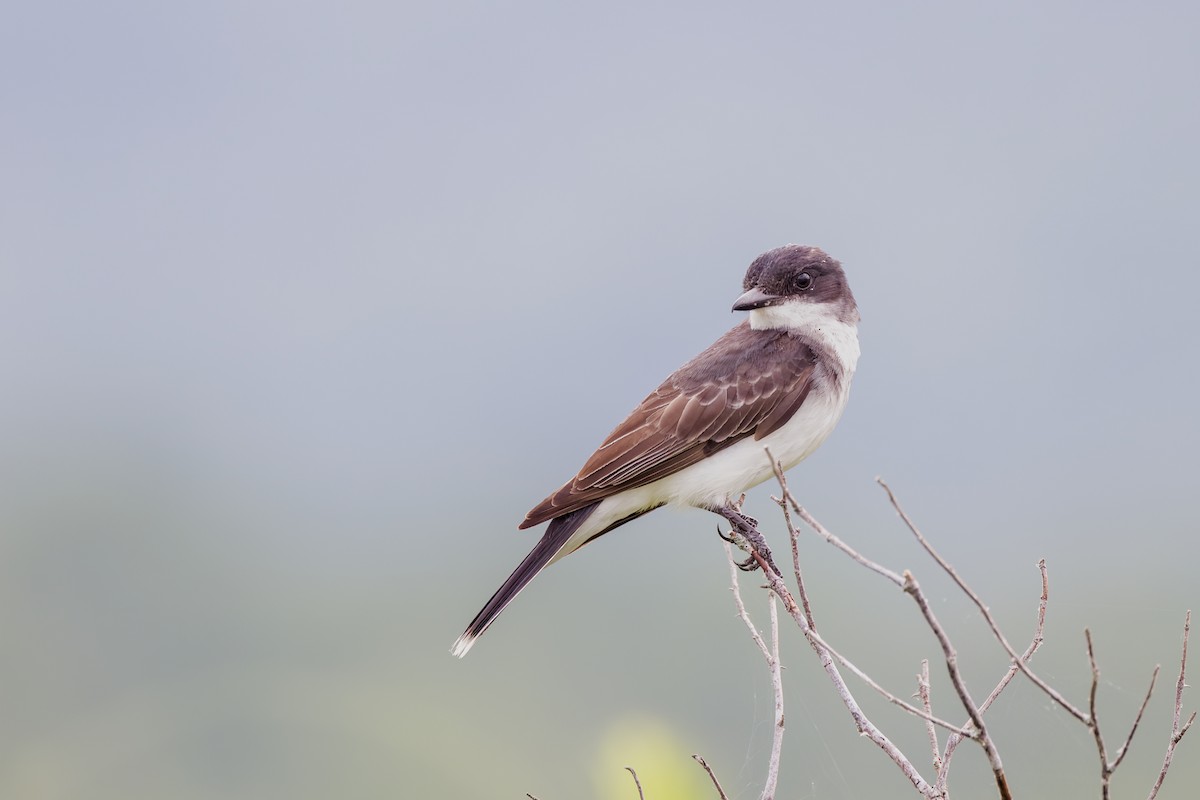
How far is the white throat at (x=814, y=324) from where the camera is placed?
681 cm

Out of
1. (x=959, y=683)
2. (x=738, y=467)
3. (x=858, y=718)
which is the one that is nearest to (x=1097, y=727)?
(x=959, y=683)

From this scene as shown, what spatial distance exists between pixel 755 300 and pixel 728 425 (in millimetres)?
674

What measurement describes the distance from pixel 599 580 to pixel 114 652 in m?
37.5

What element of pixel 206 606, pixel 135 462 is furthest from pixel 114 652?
pixel 135 462

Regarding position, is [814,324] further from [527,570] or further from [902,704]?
[902,704]

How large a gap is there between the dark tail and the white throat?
1.38 meters

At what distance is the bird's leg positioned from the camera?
19.7ft

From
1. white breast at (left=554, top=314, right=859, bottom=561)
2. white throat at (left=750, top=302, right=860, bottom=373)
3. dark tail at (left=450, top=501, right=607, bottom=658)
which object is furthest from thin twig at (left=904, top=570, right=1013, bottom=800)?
white throat at (left=750, top=302, right=860, bottom=373)

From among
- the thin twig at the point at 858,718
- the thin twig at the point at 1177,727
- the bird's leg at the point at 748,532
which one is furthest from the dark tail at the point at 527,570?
the thin twig at the point at 1177,727

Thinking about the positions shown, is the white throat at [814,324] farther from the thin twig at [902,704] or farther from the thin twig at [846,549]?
the thin twig at [846,549]

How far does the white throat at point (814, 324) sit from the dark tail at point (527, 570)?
1377 millimetres

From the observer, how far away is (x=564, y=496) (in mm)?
6312

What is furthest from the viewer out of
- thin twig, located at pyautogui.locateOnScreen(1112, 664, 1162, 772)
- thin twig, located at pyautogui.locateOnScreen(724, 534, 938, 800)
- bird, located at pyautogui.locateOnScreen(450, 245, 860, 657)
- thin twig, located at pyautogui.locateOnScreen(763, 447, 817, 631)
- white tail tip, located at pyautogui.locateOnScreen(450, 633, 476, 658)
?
bird, located at pyautogui.locateOnScreen(450, 245, 860, 657)

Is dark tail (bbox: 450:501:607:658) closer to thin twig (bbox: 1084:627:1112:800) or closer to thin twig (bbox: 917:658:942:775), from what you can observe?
thin twig (bbox: 917:658:942:775)
